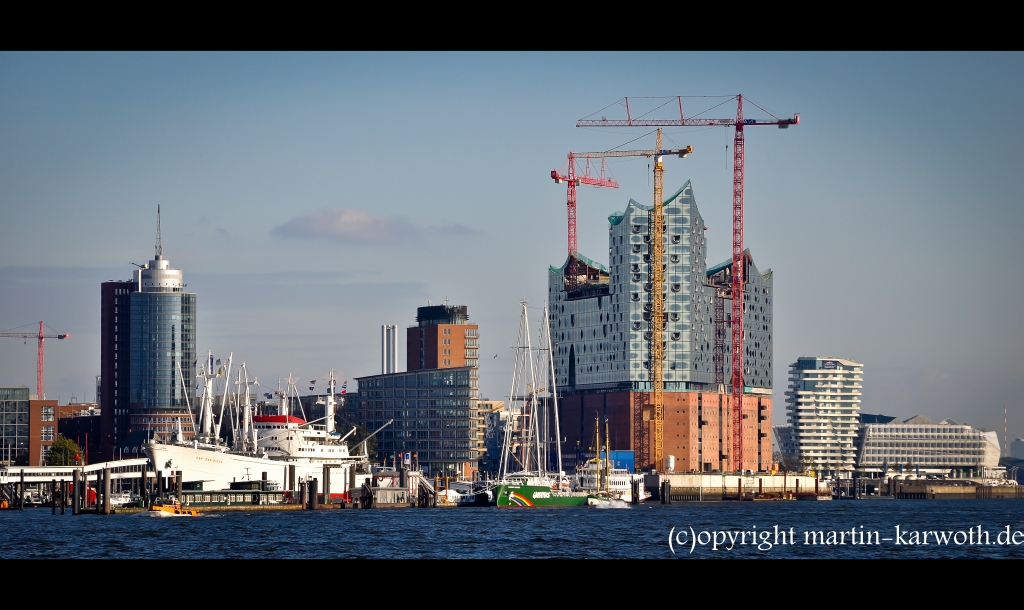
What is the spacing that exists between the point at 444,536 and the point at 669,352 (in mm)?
104867

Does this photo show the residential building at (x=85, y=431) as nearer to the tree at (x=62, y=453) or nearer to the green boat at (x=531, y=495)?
the tree at (x=62, y=453)

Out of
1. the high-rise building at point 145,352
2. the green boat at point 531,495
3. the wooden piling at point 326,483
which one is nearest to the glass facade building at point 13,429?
the high-rise building at point 145,352

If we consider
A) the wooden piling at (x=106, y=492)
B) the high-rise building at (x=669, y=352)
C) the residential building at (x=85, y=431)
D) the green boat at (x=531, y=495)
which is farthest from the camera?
the residential building at (x=85, y=431)

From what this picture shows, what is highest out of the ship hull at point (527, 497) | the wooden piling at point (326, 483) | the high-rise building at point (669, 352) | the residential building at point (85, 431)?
the high-rise building at point (669, 352)

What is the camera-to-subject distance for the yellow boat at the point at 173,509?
8788 centimetres

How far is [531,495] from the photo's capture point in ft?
359

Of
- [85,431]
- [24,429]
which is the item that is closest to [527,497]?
[24,429]

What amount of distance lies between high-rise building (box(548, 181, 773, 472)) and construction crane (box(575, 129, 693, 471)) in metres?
0.53

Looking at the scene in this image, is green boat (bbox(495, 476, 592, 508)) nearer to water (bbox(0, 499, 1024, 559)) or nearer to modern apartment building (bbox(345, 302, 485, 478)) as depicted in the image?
water (bbox(0, 499, 1024, 559))

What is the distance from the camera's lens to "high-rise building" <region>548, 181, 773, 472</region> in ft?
538

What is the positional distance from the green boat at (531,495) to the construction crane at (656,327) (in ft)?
155

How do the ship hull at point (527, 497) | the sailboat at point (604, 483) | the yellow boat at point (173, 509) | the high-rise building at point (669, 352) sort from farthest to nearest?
1. the high-rise building at point (669, 352)
2. the sailboat at point (604, 483)
3. the ship hull at point (527, 497)
4. the yellow boat at point (173, 509)

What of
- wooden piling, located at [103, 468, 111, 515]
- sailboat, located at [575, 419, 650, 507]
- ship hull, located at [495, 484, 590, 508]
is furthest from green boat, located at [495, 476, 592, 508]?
wooden piling, located at [103, 468, 111, 515]
